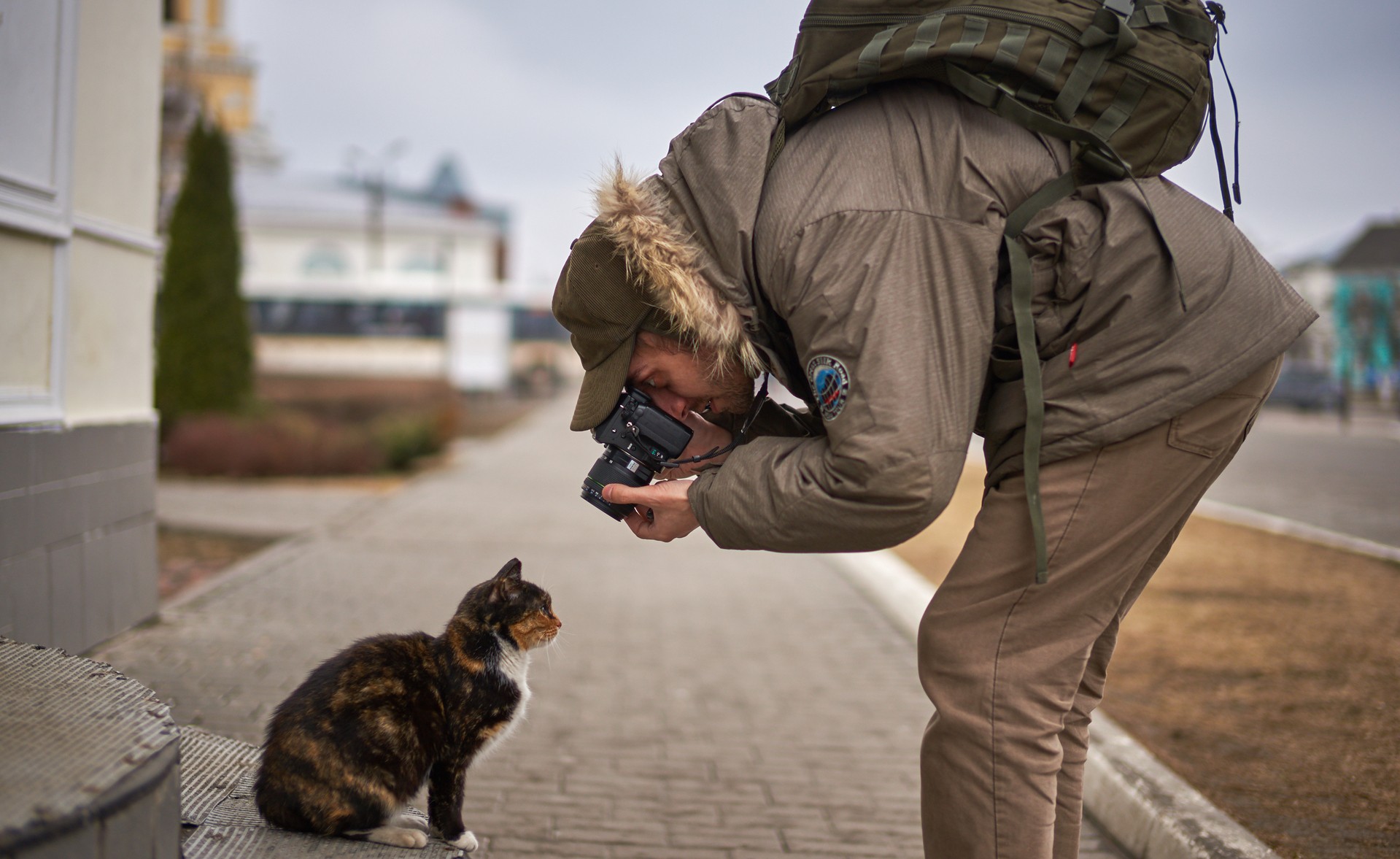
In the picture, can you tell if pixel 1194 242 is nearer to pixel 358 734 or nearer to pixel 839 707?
pixel 358 734

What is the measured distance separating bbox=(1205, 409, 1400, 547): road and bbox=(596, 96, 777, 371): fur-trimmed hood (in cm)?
1013

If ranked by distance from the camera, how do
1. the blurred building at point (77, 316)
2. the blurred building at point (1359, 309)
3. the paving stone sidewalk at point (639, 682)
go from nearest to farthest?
the paving stone sidewalk at point (639, 682) → the blurred building at point (77, 316) → the blurred building at point (1359, 309)

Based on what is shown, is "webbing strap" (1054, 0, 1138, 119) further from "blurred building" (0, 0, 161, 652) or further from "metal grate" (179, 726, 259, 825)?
"blurred building" (0, 0, 161, 652)

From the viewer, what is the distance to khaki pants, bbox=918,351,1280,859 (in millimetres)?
2191

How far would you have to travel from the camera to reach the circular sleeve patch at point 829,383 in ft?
6.71

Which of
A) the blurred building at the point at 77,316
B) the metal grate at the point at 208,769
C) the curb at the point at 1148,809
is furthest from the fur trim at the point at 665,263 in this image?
the blurred building at the point at 77,316

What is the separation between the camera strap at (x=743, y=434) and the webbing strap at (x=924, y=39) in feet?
2.62

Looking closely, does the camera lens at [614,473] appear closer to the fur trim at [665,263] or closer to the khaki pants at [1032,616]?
the fur trim at [665,263]

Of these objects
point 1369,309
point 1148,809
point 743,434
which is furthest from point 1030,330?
point 1369,309

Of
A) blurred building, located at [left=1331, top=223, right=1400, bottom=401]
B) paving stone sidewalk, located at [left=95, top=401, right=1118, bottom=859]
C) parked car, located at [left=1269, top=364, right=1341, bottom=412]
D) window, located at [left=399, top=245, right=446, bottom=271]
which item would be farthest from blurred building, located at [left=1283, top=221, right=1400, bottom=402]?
paving stone sidewalk, located at [left=95, top=401, right=1118, bottom=859]

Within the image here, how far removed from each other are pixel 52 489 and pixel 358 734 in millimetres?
2964

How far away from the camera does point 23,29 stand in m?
4.22

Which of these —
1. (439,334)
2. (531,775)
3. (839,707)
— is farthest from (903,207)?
(439,334)

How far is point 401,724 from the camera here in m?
2.67
